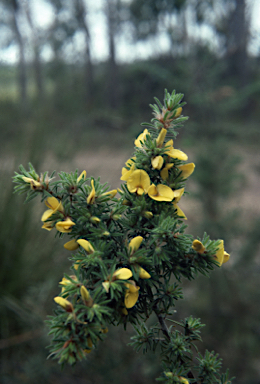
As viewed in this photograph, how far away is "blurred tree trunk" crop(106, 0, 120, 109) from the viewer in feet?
20.6

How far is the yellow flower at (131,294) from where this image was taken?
0.29 m

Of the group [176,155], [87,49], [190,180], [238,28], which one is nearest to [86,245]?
[176,155]

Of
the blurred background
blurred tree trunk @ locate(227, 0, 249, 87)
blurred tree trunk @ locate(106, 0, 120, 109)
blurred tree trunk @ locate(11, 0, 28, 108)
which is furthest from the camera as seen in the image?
blurred tree trunk @ locate(106, 0, 120, 109)

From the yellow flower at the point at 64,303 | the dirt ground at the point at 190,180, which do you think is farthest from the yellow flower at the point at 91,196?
the dirt ground at the point at 190,180

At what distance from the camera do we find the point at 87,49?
7668mm

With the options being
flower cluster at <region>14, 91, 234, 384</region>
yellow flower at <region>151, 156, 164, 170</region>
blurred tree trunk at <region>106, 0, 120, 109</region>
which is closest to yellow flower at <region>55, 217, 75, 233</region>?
flower cluster at <region>14, 91, 234, 384</region>

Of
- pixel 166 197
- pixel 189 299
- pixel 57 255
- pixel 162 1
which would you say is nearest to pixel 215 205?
pixel 189 299

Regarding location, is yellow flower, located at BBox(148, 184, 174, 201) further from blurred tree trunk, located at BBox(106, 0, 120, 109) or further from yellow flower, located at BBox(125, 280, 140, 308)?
blurred tree trunk, located at BBox(106, 0, 120, 109)

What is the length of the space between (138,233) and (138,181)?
67mm

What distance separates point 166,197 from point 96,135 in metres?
5.90

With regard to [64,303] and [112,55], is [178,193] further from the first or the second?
[112,55]

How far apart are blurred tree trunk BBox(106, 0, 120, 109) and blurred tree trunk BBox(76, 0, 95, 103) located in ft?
1.92

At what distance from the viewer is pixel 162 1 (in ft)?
9.31

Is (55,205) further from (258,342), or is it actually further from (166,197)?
(258,342)
